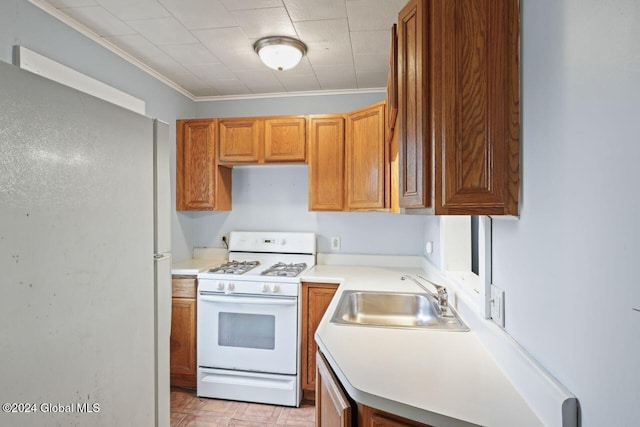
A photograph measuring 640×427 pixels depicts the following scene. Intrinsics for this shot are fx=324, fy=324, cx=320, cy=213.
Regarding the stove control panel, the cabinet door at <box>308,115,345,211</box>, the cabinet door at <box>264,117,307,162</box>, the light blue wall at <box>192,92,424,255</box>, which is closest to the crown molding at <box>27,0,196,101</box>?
the light blue wall at <box>192,92,424,255</box>

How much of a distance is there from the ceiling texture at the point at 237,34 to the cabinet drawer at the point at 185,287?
5.38ft

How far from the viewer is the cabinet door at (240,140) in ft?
9.09

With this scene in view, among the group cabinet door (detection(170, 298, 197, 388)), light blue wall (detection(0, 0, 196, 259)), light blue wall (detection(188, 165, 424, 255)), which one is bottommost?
cabinet door (detection(170, 298, 197, 388))

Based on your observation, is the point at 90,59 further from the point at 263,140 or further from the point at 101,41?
the point at 263,140

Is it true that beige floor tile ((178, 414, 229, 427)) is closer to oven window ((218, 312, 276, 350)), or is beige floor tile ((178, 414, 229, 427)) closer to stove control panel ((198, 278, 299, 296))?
oven window ((218, 312, 276, 350))

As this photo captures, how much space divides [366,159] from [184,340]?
197 centimetres

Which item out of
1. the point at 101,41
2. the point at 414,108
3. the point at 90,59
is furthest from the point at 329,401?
the point at 101,41

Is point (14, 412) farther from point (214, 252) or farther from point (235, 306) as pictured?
point (214, 252)

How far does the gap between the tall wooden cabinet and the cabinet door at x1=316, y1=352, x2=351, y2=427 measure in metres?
0.68

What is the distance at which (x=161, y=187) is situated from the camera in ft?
3.78

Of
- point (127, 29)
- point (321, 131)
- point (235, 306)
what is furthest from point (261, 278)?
point (127, 29)

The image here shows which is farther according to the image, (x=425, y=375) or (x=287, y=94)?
(x=287, y=94)

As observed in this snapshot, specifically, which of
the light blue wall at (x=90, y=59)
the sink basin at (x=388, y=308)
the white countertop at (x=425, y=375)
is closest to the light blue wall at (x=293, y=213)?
the light blue wall at (x=90, y=59)

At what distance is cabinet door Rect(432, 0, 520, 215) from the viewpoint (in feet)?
3.11
